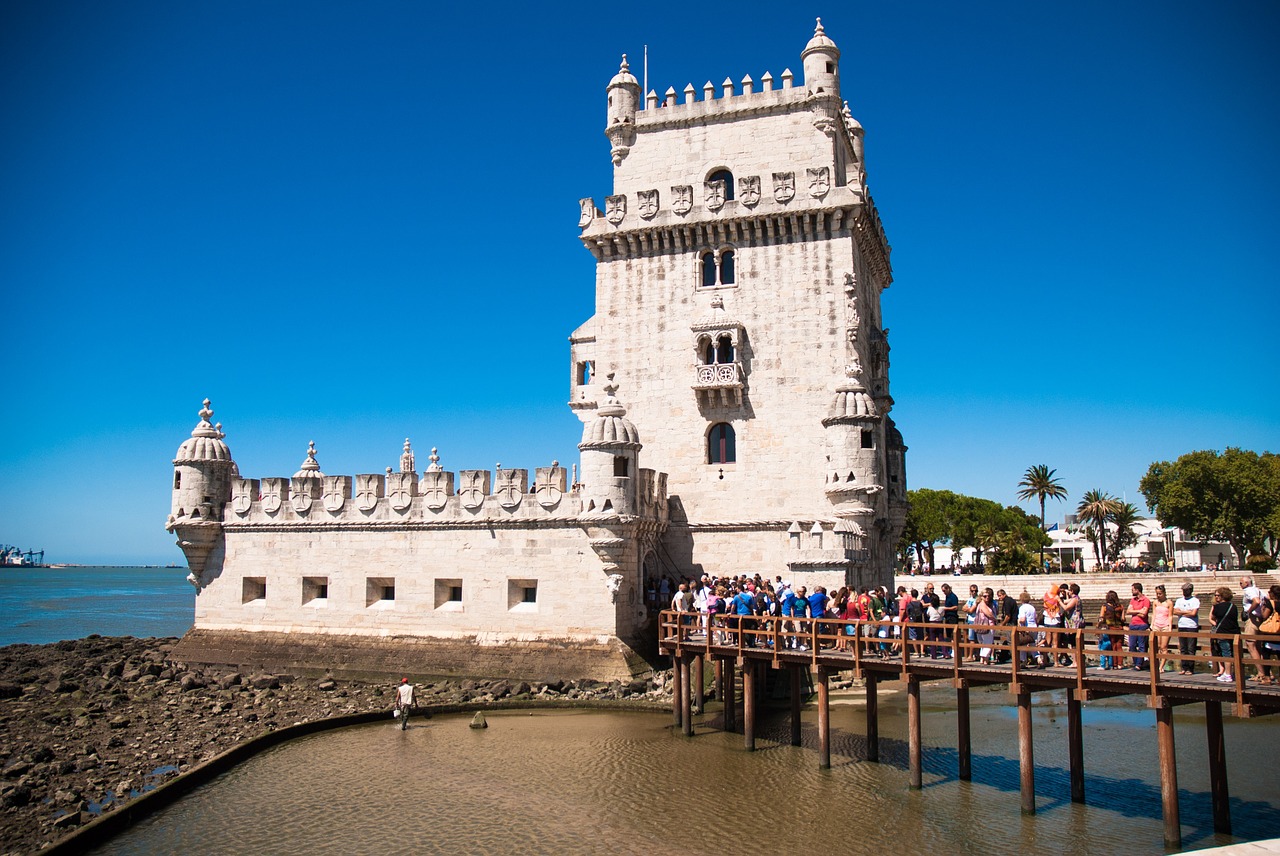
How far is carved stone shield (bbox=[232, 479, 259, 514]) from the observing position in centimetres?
3372

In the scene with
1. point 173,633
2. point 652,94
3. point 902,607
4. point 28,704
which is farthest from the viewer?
point 173,633

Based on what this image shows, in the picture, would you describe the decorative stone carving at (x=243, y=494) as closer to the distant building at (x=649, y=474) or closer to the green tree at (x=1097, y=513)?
the distant building at (x=649, y=474)

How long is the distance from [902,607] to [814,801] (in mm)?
4445

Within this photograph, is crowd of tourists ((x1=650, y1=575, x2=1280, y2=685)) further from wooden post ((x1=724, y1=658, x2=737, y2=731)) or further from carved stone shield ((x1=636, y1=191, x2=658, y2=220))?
carved stone shield ((x1=636, y1=191, x2=658, y2=220))

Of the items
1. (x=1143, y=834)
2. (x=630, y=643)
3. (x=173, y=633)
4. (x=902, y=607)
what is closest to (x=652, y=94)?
(x=630, y=643)

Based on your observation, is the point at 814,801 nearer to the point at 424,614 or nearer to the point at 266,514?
the point at 424,614

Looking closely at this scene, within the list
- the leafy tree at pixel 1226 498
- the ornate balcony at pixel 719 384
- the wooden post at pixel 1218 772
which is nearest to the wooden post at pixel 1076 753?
the wooden post at pixel 1218 772

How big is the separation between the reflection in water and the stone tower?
26.5 feet

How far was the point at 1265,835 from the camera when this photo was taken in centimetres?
1557

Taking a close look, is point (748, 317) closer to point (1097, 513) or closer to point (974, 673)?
point (974, 673)

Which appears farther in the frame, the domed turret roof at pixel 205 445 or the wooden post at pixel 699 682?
the domed turret roof at pixel 205 445

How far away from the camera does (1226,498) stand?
59.2 m

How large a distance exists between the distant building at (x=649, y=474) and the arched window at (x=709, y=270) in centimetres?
7

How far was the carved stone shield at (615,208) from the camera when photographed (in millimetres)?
33688
